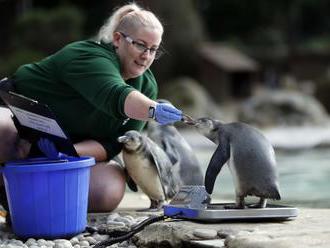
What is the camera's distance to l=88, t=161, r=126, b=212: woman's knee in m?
3.54

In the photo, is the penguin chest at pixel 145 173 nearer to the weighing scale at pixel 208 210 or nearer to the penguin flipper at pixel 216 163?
the weighing scale at pixel 208 210

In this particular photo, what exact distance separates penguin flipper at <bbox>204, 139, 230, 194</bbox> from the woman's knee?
823 millimetres

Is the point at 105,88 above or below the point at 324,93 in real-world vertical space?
below

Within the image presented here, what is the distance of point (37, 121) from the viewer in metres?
3.01

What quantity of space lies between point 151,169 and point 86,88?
25.2 inches

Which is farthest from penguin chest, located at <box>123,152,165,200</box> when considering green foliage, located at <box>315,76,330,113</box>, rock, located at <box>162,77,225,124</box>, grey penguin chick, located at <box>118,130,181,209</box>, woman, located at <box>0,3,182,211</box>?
green foliage, located at <box>315,76,330,113</box>

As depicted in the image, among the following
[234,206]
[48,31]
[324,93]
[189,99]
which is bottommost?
[234,206]

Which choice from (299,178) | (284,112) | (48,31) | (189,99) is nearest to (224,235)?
(299,178)

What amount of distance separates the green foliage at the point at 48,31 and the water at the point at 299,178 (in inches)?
233

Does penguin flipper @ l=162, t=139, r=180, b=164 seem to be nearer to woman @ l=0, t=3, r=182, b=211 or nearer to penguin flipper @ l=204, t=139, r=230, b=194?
woman @ l=0, t=3, r=182, b=211

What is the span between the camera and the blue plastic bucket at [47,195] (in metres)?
2.84

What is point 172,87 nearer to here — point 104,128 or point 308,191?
point 308,191

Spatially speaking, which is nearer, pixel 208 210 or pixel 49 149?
pixel 208 210

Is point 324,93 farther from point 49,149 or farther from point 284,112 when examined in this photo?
point 49,149
